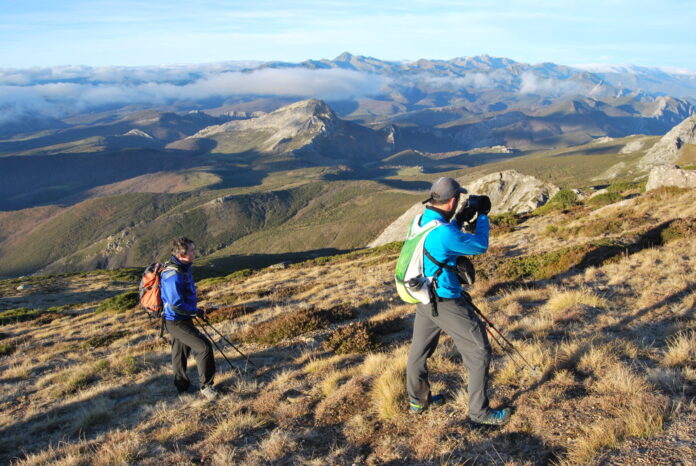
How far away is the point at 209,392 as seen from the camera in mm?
8000

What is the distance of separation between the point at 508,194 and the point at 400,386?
65125 millimetres

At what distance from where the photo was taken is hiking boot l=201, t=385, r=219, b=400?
26.0ft

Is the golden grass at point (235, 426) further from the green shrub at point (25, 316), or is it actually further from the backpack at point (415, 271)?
the green shrub at point (25, 316)

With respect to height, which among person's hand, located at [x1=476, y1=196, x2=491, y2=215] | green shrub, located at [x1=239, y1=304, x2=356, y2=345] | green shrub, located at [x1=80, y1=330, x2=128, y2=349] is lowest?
green shrub, located at [x1=80, y1=330, x2=128, y2=349]

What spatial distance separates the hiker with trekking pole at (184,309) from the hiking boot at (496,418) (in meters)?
5.13

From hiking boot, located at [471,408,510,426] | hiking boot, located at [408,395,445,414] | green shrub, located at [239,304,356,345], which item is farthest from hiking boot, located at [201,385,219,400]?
hiking boot, located at [471,408,510,426]

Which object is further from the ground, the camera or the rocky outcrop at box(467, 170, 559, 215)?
the camera

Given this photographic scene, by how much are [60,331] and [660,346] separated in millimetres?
23952

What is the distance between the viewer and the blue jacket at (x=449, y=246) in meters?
5.03

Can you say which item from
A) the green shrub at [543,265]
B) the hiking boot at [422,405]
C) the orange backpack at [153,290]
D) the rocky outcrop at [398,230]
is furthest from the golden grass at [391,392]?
the rocky outcrop at [398,230]

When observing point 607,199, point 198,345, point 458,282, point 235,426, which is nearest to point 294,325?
point 198,345

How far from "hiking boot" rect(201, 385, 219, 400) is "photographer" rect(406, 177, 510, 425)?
15.8 ft

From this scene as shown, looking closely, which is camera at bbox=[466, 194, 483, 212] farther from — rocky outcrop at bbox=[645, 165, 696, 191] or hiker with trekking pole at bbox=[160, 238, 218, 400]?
rocky outcrop at bbox=[645, 165, 696, 191]

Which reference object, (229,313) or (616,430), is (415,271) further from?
(229,313)
